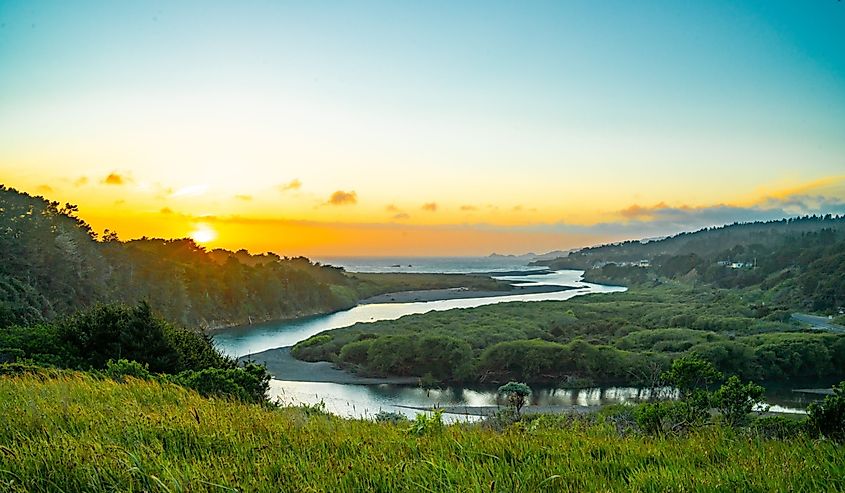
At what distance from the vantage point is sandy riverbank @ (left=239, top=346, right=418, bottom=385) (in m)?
34.8

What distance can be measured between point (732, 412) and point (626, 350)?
33.1 metres

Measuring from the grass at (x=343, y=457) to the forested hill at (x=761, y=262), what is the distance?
60.0 metres

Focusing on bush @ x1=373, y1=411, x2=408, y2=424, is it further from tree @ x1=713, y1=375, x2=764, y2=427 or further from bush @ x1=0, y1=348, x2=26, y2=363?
bush @ x1=0, y1=348, x2=26, y2=363

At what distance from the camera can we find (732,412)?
26.1ft

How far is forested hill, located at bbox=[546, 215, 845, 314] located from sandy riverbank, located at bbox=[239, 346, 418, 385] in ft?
145

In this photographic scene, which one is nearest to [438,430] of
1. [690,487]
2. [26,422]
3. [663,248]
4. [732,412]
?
[690,487]

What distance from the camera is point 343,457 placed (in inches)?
154

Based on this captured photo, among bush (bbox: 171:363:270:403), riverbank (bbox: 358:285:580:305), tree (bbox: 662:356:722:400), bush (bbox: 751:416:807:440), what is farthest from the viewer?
riverbank (bbox: 358:285:580:305)

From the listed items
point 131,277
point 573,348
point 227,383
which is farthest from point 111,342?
point 131,277

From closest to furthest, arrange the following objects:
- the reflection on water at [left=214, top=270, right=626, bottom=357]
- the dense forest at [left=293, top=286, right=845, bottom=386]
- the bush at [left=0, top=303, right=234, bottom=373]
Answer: the bush at [left=0, top=303, right=234, bottom=373], the dense forest at [left=293, top=286, right=845, bottom=386], the reflection on water at [left=214, top=270, right=626, bottom=357]

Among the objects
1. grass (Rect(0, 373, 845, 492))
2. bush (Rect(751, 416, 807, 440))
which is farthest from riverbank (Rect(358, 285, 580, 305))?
grass (Rect(0, 373, 845, 492))

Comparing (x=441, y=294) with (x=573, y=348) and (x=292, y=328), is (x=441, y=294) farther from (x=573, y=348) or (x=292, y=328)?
(x=573, y=348)

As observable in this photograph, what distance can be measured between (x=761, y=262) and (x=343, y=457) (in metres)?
98.6

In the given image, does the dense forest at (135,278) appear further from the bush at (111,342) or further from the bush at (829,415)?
the bush at (829,415)
